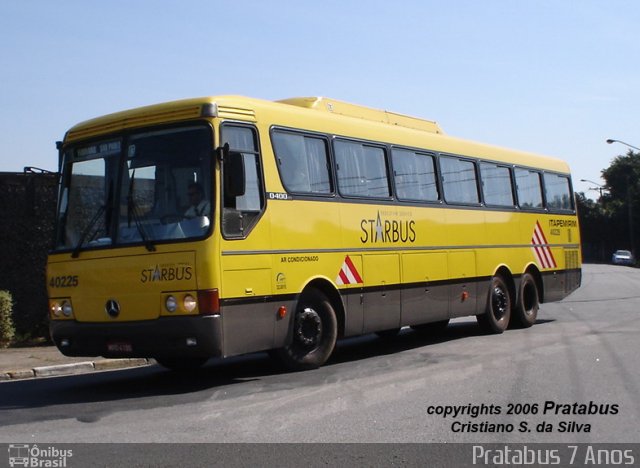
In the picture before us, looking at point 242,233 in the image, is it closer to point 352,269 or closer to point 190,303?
point 190,303

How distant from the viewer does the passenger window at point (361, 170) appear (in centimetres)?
1273

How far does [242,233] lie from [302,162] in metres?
1.86

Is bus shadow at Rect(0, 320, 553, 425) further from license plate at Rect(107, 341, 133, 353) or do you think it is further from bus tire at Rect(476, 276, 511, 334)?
bus tire at Rect(476, 276, 511, 334)

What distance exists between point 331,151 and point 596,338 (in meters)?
5.62

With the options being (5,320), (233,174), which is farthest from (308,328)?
(5,320)

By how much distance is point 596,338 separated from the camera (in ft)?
48.4

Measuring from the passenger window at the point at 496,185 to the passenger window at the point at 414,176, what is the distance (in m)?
2.07

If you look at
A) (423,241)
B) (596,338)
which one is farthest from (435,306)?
(596,338)

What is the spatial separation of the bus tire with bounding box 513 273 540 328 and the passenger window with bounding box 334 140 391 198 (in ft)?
16.8

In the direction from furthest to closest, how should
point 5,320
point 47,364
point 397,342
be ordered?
point 5,320, point 397,342, point 47,364

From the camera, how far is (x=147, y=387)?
36.0 feet
